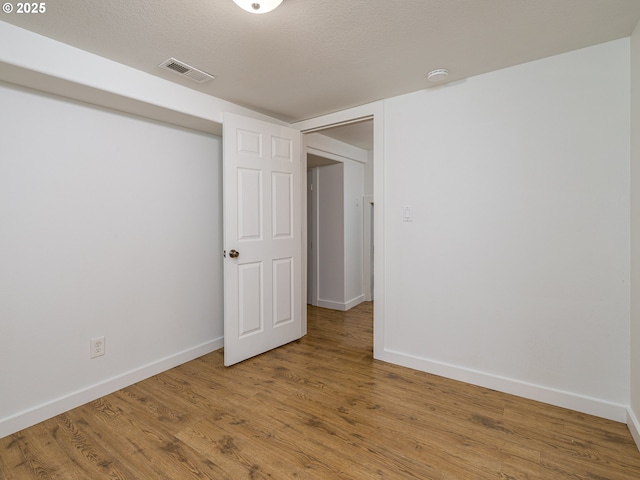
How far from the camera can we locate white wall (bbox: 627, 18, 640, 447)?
5.70 feet

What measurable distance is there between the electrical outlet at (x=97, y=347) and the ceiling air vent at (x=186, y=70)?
6.28 feet

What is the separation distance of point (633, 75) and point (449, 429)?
2235 mm

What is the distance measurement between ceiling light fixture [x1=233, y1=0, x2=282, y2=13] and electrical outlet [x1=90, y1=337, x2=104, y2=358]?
7.43ft

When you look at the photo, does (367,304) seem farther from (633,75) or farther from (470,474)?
(633,75)

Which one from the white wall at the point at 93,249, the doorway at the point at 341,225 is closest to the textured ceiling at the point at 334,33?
the white wall at the point at 93,249

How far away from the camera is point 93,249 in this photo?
7.34ft

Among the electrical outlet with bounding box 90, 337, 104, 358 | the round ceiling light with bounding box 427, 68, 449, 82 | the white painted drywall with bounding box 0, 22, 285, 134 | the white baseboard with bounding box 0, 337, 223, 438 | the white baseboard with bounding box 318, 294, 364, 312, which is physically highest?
the round ceiling light with bounding box 427, 68, 449, 82

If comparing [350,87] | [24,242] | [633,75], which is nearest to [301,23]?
[350,87]

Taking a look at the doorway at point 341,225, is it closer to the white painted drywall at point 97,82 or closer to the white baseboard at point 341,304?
the white baseboard at point 341,304

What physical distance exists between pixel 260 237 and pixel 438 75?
1.88 m

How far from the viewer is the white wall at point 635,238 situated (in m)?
1.74

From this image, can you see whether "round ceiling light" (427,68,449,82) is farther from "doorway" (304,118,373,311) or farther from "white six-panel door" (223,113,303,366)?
"doorway" (304,118,373,311)

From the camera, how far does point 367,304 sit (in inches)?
190

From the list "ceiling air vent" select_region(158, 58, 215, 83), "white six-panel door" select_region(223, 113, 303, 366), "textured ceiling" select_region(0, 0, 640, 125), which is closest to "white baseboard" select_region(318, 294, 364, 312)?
"white six-panel door" select_region(223, 113, 303, 366)
